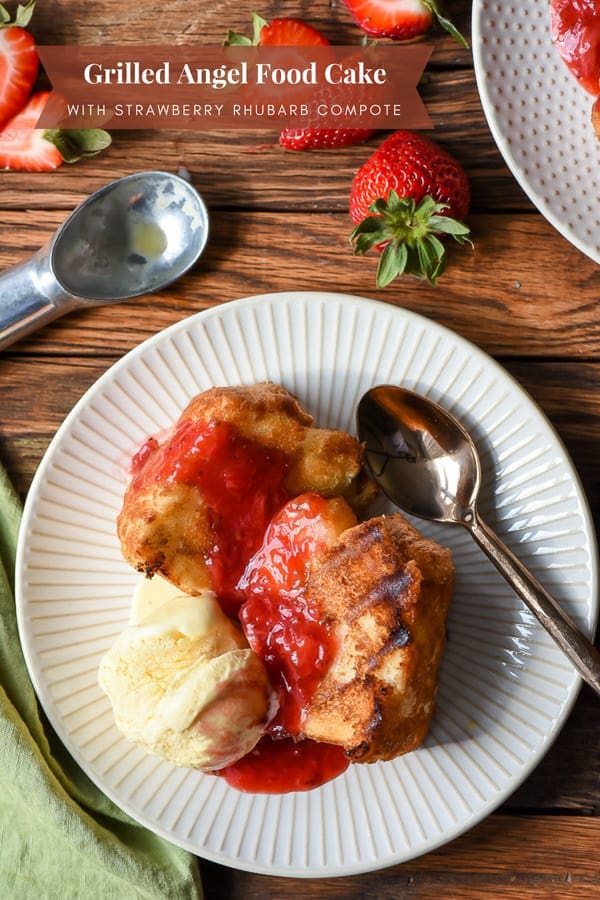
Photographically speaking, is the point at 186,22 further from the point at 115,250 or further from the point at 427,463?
the point at 427,463

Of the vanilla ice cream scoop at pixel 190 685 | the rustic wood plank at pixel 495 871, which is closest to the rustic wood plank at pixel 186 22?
the vanilla ice cream scoop at pixel 190 685

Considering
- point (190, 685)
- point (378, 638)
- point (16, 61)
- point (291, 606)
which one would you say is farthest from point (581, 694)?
point (16, 61)

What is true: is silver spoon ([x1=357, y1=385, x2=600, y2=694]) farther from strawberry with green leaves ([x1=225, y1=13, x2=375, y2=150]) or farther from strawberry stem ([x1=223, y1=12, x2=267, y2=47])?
strawberry stem ([x1=223, y1=12, x2=267, y2=47])

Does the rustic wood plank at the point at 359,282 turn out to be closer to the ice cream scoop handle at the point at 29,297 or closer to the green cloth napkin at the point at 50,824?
the ice cream scoop handle at the point at 29,297

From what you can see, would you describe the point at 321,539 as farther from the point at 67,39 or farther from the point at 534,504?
the point at 67,39

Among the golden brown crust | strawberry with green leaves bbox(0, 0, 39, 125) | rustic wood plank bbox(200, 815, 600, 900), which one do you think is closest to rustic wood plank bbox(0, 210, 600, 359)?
strawberry with green leaves bbox(0, 0, 39, 125)

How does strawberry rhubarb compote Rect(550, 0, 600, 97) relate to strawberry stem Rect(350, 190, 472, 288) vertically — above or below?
above

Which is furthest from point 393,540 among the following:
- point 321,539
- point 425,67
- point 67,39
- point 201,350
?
point 67,39
